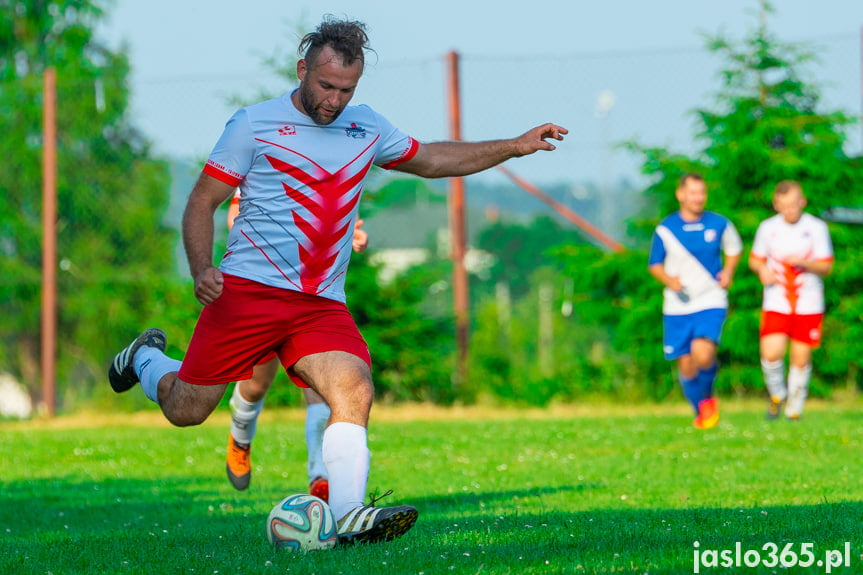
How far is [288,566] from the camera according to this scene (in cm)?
377

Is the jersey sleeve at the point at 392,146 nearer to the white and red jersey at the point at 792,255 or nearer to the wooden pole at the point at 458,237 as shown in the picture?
the white and red jersey at the point at 792,255

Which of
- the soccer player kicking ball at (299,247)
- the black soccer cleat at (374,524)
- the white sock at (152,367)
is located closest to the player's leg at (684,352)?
the white sock at (152,367)

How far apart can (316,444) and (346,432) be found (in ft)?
5.15

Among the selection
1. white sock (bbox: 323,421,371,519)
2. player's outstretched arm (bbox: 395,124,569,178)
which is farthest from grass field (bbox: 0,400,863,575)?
player's outstretched arm (bbox: 395,124,569,178)

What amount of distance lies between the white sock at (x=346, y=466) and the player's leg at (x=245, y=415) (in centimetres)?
157

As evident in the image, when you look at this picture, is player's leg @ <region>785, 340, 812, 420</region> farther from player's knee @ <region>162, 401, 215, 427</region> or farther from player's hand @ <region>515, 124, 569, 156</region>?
player's knee @ <region>162, 401, 215, 427</region>

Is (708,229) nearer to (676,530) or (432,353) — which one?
(432,353)

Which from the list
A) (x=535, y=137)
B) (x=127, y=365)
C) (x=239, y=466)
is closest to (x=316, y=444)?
(x=239, y=466)

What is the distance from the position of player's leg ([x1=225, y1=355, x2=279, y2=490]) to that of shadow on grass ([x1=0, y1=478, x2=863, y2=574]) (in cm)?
29

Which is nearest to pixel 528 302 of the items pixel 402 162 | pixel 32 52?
pixel 32 52

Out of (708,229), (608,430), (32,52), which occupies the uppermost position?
(32,52)

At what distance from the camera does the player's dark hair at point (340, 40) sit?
14.6ft

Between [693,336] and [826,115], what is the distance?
4.79 metres

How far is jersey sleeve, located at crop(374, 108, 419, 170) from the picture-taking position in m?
4.90
